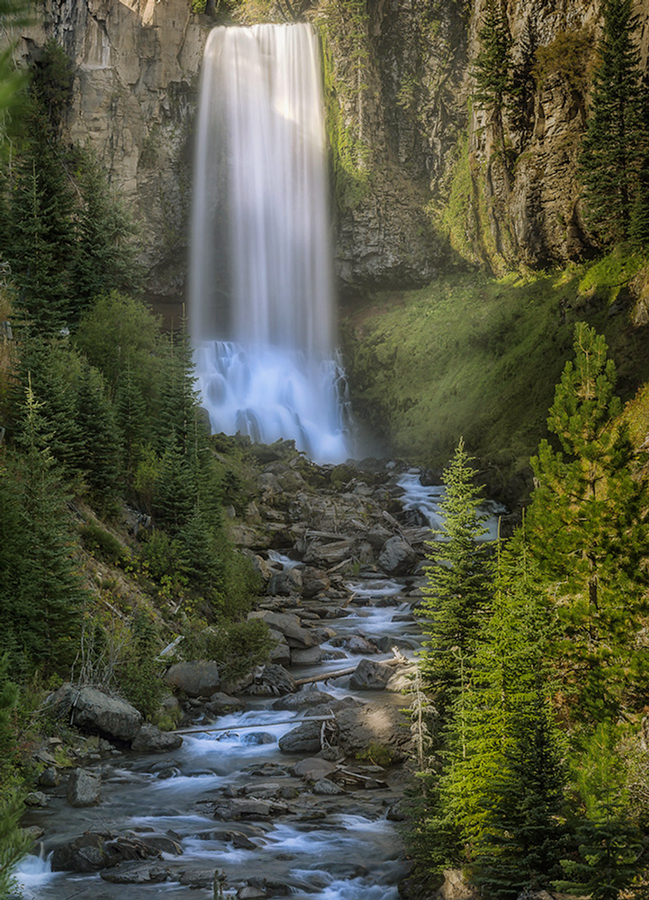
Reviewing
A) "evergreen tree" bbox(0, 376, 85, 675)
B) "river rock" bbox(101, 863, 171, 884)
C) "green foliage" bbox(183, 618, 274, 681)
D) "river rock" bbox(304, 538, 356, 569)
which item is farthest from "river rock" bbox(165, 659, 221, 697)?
"river rock" bbox(304, 538, 356, 569)

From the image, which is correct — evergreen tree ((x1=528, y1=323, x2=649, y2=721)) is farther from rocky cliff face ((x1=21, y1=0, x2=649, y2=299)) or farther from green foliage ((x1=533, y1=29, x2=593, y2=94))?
rocky cliff face ((x1=21, y1=0, x2=649, y2=299))

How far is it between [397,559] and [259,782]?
19296 mm

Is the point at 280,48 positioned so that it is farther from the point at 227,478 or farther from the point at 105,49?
the point at 227,478

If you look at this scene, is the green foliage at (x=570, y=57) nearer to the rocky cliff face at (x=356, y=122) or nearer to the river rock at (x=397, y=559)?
the rocky cliff face at (x=356, y=122)

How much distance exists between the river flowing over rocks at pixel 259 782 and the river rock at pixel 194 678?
36 mm

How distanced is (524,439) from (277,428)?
858 inches

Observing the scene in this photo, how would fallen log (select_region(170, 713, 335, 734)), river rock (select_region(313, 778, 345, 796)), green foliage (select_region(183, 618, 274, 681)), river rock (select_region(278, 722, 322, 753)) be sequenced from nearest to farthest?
1. river rock (select_region(313, 778, 345, 796))
2. river rock (select_region(278, 722, 322, 753))
3. fallen log (select_region(170, 713, 335, 734))
4. green foliage (select_region(183, 618, 274, 681))

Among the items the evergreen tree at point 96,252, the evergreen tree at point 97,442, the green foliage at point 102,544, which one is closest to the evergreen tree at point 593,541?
the green foliage at point 102,544

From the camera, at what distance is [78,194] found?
153 ft

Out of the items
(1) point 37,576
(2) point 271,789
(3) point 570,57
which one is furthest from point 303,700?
(3) point 570,57

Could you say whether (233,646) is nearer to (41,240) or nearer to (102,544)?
(102,544)

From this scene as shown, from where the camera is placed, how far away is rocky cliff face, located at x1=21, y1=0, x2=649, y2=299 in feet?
190

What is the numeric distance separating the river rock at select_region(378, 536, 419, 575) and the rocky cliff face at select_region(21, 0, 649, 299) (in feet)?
92.7

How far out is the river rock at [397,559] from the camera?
112 ft
